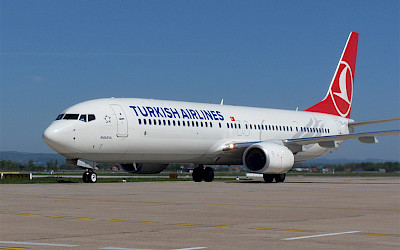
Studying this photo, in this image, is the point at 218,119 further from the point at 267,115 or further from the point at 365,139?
the point at 365,139

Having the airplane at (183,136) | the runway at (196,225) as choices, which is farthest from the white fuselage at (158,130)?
the runway at (196,225)

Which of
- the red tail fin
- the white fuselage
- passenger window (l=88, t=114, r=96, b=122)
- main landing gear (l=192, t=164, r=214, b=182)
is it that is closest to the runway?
the white fuselage

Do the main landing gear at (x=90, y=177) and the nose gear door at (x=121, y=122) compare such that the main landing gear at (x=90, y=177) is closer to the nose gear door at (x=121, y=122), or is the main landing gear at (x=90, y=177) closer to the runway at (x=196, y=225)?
the nose gear door at (x=121, y=122)

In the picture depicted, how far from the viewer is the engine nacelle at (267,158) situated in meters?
31.8

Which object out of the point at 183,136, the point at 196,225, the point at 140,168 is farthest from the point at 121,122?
the point at 196,225

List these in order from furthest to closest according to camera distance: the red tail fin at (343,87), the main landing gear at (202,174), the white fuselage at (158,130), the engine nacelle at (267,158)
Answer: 1. the red tail fin at (343,87)
2. the main landing gear at (202,174)
3. the engine nacelle at (267,158)
4. the white fuselage at (158,130)

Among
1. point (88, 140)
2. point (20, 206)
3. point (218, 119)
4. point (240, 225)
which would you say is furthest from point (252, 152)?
point (240, 225)

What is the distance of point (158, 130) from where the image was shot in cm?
3102

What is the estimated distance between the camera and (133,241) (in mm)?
8961

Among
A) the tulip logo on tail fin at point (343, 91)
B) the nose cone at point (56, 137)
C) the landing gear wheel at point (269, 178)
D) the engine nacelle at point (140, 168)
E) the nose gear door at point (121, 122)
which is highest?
the tulip logo on tail fin at point (343, 91)

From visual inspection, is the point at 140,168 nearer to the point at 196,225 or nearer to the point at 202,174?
the point at 202,174

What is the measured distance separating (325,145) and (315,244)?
27990 millimetres

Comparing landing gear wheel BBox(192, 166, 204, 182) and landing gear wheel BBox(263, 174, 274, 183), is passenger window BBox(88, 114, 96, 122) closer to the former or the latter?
landing gear wheel BBox(192, 166, 204, 182)

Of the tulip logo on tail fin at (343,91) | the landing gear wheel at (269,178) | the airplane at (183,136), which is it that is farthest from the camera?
the tulip logo on tail fin at (343,91)
